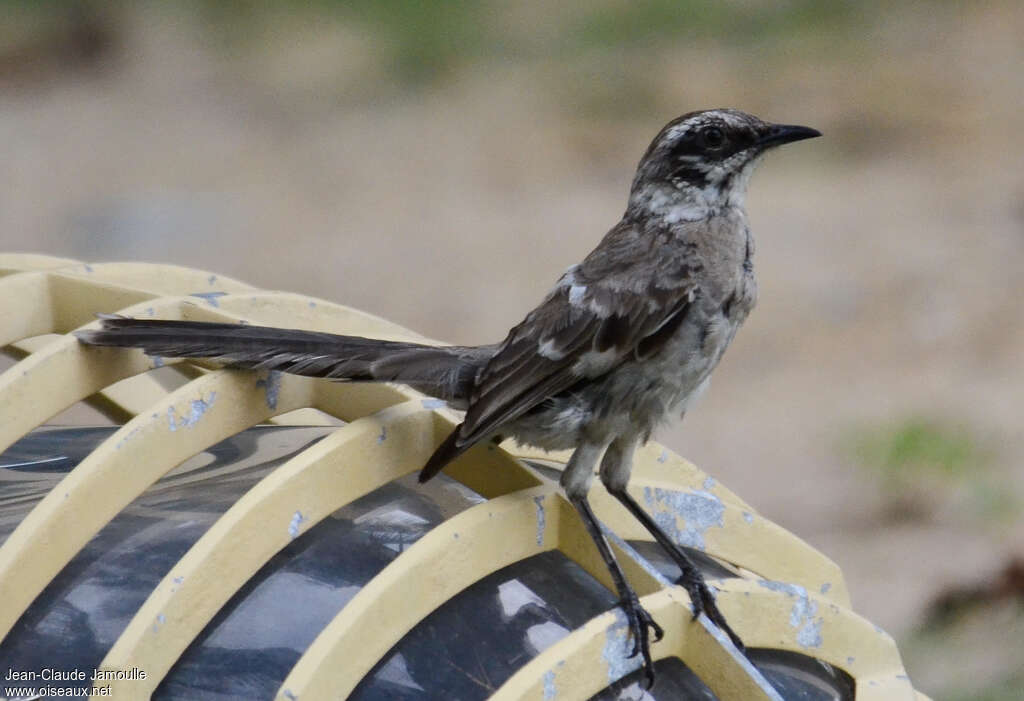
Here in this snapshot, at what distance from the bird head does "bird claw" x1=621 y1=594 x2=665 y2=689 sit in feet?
4.57

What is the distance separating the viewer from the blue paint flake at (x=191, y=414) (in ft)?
8.32

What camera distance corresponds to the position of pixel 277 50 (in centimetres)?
1306

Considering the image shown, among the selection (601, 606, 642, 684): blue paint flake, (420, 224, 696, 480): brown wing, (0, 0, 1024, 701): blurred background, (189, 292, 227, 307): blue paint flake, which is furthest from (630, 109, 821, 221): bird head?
(0, 0, 1024, 701): blurred background

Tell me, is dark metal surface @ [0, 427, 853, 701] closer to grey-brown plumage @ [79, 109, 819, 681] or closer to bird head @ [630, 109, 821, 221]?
grey-brown plumage @ [79, 109, 819, 681]

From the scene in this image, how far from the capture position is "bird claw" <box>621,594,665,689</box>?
2.38 metres

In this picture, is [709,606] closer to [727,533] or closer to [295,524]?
[727,533]

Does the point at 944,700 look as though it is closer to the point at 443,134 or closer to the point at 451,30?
the point at 443,134

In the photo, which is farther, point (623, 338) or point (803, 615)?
point (623, 338)

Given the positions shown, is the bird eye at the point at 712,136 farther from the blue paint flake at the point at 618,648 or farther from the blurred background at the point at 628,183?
the blurred background at the point at 628,183

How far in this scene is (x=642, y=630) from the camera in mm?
2404

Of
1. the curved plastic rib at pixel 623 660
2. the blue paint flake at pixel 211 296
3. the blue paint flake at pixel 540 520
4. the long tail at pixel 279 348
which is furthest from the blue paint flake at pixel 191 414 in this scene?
the curved plastic rib at pixel 623 660

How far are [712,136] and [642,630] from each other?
1593 mm

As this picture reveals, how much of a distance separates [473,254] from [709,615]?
25.1 feet

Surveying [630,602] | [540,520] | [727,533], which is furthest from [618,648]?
[727,533]
